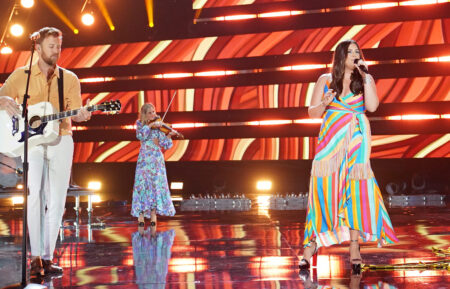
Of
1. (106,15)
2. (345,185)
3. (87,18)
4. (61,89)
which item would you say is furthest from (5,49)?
(345,185)

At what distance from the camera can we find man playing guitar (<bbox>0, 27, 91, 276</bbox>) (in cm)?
349

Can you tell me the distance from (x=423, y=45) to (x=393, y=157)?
240 centimetres

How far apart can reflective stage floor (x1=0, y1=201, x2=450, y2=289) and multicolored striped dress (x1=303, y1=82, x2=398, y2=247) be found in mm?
235

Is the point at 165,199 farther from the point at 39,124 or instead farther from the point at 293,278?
the point at 293,278

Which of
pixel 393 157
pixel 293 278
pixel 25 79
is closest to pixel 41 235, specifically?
pixel 25 79

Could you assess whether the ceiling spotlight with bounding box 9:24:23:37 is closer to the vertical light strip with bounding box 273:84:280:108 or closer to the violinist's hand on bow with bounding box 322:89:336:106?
the vertical light strip with bounding box 273:84:280:108

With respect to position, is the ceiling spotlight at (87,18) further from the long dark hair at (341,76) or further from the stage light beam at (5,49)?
the long dark hair at (341,76)

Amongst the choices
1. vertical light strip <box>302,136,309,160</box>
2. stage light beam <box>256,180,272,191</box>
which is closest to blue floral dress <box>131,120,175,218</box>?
vertical light strip <box>302,136,309,160</box>

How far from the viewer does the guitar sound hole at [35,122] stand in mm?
3419

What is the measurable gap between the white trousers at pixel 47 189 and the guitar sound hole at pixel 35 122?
13cm

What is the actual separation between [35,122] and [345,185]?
1.89 m

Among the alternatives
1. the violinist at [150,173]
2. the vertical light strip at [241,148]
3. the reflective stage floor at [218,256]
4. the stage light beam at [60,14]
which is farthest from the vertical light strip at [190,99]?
the reflective stage floor at [218,256]

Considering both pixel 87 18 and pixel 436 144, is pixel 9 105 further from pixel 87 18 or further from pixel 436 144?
pixel 436 144

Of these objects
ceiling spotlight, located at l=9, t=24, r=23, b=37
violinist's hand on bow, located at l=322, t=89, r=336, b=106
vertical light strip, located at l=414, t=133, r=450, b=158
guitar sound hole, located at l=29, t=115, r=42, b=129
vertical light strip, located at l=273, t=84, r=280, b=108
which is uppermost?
ceiling spotlight, located at l=9, t=24, r=23, b=37
